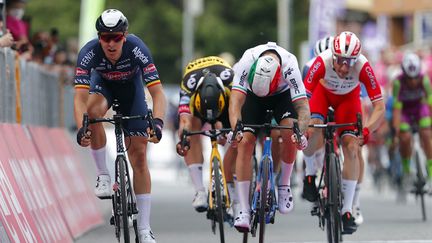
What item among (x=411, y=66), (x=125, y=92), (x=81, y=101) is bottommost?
(x=81, y=101)

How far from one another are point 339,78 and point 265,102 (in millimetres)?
1147

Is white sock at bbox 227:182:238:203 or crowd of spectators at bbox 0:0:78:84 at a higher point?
crowd of spectators at bbox 0:0:78:84

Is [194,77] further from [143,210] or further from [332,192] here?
[332,192]

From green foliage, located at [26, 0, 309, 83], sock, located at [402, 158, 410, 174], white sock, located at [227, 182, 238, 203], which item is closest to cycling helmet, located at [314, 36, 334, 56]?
white sock, located at [227, 182, 238, 203]

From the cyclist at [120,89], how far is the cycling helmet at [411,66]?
7002 millimetres

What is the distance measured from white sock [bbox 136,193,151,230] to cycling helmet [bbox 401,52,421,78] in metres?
7.25

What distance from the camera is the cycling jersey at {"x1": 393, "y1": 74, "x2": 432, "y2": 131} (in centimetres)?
1964

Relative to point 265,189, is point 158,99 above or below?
above

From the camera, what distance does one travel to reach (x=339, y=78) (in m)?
14.3

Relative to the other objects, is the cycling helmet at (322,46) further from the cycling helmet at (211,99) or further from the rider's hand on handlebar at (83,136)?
the rider's hand on handlebar at (83,136)

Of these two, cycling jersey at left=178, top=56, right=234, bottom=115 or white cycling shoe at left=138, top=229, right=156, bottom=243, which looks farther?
cycling jersey at left=178, top=56, right=234, bottom=115

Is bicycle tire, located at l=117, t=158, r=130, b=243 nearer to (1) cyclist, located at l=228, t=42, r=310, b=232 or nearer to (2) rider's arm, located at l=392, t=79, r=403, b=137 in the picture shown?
(1) cyclist, located at l=228, t=42, r=310, b=232

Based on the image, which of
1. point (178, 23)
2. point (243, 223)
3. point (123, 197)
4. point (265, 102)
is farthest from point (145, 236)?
point (178, 23)

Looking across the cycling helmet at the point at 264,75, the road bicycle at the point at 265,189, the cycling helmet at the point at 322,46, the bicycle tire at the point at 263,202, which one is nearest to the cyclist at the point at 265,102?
the cycling helmet at the point at 264,75
